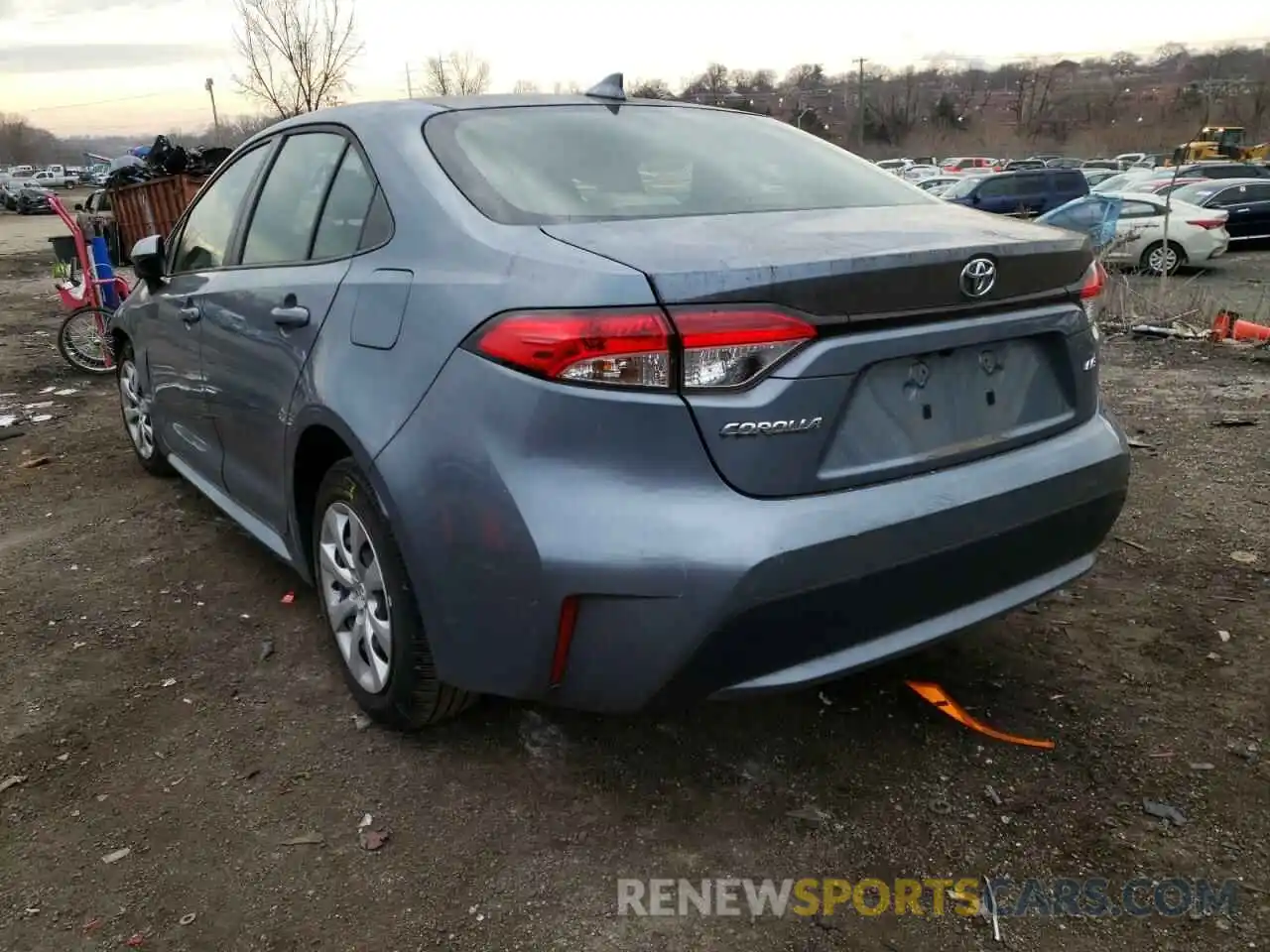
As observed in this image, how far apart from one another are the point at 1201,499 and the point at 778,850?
308 centimetres

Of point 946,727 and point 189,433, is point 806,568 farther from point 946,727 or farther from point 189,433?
point 189,433

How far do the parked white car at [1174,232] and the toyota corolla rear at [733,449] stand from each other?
52.1ft

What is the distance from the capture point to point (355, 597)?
2.73 m

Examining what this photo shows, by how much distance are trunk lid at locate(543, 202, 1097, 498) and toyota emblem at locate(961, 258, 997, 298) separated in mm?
13

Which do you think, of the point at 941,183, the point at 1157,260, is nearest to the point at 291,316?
the point at 1157,260

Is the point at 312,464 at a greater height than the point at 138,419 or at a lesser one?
greater

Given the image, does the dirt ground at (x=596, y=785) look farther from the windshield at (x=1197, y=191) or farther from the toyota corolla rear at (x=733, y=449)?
the windshield at (x=1197, y=191)

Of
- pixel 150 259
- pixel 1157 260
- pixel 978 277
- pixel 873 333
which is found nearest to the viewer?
pixel 873 333

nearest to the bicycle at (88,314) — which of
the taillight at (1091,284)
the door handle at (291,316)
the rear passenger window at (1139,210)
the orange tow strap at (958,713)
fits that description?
the door handle at (291,316)

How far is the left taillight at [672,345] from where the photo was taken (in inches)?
74.4

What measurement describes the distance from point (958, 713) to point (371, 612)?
1.64m

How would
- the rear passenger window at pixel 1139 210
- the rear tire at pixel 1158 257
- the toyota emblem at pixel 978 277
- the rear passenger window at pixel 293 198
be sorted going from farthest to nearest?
1. the rear passenger window at pixel 1139 210
2. the rear tire at pixel 1158 257
3. the rear passenger window at pixel 293 198
4. the toyota emblem at pixel 978 277

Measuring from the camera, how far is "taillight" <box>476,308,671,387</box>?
1.90 m

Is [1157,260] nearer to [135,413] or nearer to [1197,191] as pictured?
[1197,191]
